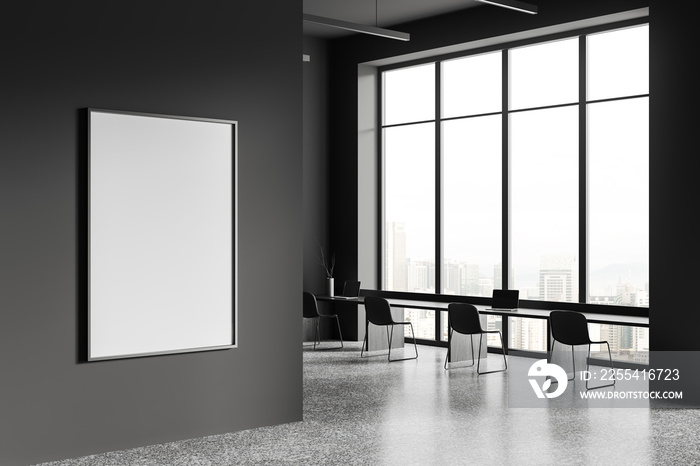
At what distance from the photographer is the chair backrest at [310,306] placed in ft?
32.6

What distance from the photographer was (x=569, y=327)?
7543mm

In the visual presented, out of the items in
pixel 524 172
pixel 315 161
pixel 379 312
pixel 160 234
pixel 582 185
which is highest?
pixel 315 161

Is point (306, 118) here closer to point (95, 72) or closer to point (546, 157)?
point (546, 157)

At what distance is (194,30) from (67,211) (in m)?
1.49

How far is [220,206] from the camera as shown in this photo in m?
5.61

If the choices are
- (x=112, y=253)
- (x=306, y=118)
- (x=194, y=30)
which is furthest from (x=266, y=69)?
(x=306, y=118)

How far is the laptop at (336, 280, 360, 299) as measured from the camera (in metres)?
10.4

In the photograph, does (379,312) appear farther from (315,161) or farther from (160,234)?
(160,234)

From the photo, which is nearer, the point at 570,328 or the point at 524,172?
the point at 570,328

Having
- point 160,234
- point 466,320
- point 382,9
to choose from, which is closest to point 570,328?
point 466,320

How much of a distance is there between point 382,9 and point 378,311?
3516mm

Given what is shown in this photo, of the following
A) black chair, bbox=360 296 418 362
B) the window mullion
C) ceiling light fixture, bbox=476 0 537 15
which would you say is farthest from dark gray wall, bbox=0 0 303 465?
the window mullion

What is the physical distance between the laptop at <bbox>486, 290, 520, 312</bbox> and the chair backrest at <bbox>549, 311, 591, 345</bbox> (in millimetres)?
1049

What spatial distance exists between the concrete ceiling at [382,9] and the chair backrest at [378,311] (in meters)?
3.35
